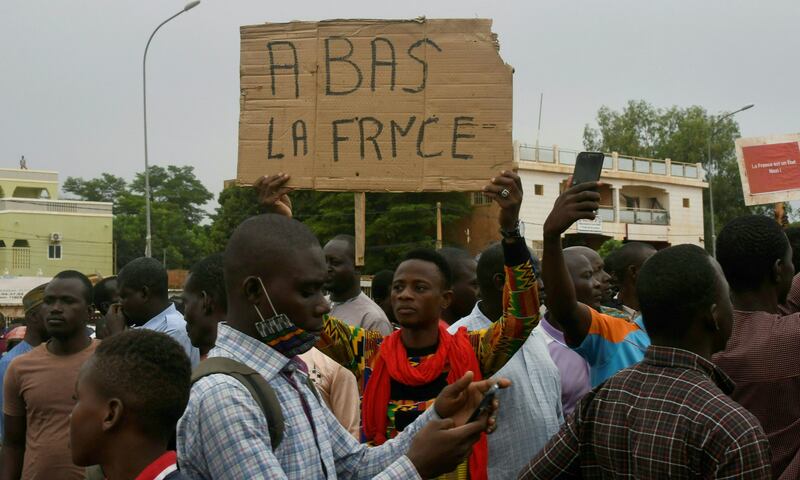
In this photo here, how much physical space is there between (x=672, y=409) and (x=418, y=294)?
1.90 metres

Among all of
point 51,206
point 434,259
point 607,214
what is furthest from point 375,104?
point 51,206

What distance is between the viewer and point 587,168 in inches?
137

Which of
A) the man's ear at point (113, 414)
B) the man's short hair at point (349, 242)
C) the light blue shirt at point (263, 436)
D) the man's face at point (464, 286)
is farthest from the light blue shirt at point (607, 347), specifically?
the man's short hair at point (349, 242)

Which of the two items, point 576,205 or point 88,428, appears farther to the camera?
point 576,205

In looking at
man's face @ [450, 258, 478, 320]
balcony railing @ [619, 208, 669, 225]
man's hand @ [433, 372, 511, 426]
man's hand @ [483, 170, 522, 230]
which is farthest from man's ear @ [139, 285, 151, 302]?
balcony railing @ [619, 208, 669, 225]

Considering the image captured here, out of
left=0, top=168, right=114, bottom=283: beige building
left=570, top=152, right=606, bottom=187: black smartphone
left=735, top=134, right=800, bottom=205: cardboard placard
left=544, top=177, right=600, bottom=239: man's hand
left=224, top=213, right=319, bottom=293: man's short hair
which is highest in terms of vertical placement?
left=735, top=134, right=800, bottom=205: cardboard placard

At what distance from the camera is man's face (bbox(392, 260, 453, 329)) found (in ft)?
14.4

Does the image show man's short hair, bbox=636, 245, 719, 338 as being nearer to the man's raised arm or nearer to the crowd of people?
the crowd of people

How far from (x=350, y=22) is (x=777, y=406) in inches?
148

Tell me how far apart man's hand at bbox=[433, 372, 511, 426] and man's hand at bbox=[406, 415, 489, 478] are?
87 mm

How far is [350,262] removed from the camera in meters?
6.58

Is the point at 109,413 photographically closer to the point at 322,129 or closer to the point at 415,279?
the point at 415,279

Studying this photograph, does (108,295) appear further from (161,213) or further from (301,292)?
(161,213)

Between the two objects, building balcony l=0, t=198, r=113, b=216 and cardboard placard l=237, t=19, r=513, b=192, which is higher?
cardboard placard l=237, t=19, r=513, b=192
